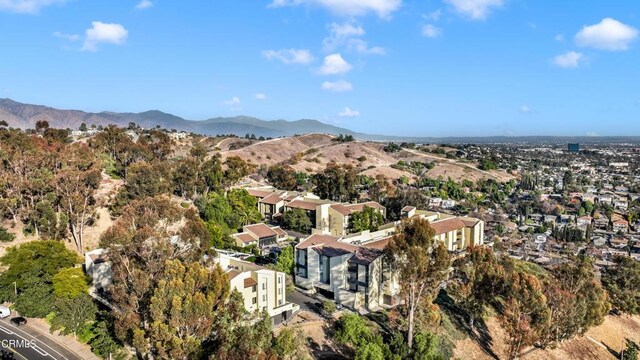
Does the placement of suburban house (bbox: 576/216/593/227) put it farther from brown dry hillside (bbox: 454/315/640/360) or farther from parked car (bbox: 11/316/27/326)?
parked car (bbox: 11/316/27/326)

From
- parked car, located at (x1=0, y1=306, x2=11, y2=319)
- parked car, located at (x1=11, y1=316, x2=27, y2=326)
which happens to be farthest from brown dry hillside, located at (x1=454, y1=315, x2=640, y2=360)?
parked car, located at (x1=0, y1=306, x2=11, y2=319)

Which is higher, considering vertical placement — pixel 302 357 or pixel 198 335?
pixel 198 335

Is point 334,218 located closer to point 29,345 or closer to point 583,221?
point 29,345

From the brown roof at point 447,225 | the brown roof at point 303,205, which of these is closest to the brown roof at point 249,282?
the brown roof at point 447,225

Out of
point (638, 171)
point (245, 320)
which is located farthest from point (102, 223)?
point (638, 171)

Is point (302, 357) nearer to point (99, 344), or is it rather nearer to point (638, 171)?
point (99, 344)
